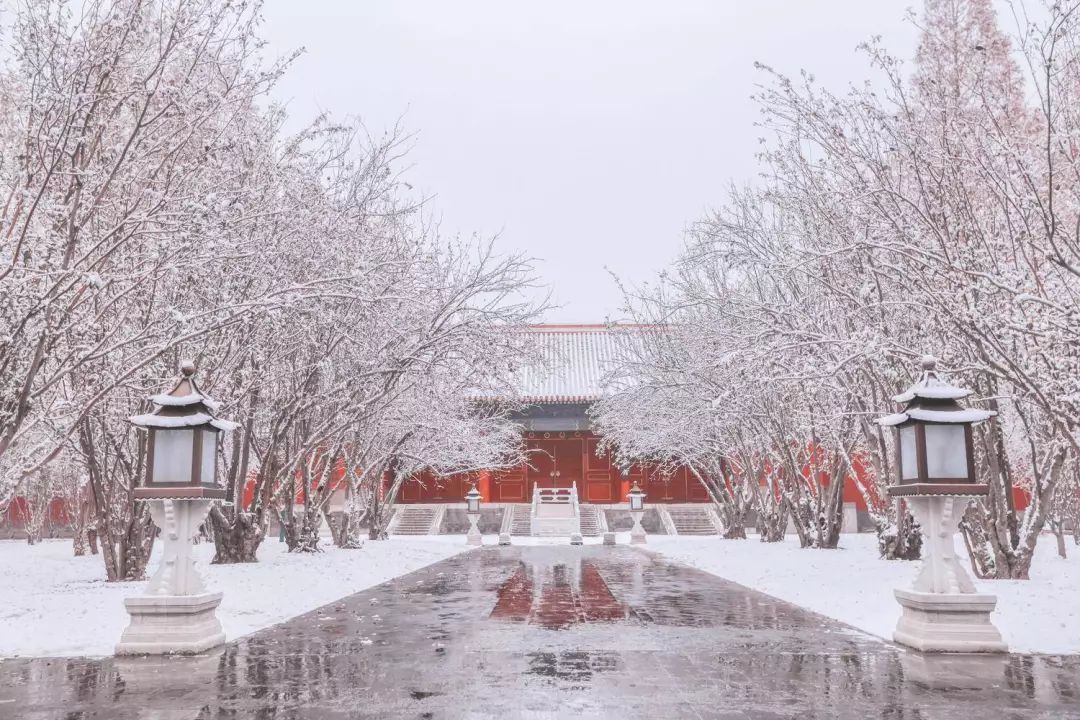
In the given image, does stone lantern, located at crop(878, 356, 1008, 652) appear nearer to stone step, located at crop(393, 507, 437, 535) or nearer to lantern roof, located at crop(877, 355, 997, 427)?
lantern roof, located at crop(877, 355, 997, 427)

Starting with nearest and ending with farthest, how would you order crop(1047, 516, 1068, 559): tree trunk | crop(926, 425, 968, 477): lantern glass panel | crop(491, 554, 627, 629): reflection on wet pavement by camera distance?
crop(926, 425, 968, 477): lantern glass panel, crop(491, 554, 627, 629): reflection on wet pavement, crop(1047, 516, 1068, 559): tree trunk

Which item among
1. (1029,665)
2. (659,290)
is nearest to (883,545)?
(659,290)

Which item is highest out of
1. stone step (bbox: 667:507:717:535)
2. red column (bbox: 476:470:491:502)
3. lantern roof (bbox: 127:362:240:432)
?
lantern roof (bbox: 127:362:240:432)

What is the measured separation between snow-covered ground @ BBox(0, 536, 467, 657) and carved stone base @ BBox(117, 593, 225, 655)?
1.08 feet

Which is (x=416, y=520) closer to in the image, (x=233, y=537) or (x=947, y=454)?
(x=233, y=537)

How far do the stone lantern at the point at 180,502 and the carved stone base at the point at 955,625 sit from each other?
20.5 ft

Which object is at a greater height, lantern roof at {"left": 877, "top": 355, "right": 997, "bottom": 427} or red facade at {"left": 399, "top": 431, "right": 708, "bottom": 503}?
lantern roof at {"left": 877, "top": 355, "right": 997, "bottom": 427}

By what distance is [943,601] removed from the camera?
286 inches

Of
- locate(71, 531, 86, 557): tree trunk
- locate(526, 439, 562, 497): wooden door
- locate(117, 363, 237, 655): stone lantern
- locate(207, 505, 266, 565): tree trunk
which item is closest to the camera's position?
locate(117, 363, 237, 655): stone lantern

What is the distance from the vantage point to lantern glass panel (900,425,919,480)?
7.77 meters

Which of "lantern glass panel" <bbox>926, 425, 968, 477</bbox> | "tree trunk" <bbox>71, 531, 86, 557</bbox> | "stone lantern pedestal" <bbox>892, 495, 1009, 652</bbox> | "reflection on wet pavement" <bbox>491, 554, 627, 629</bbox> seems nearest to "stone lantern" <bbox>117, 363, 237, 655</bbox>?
"reflection on wet pavement" <bbox>491, 554, 627, 629</bbox>

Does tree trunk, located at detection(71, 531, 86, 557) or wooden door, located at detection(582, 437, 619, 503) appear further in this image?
wooden door, located at detection(582, 437, 619, 503)

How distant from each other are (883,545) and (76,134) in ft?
47.5

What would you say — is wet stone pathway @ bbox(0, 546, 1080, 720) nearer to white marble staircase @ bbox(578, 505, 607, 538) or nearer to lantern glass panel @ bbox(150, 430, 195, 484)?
lantern glass panel @ bbox(150, 430, 195, 484)
